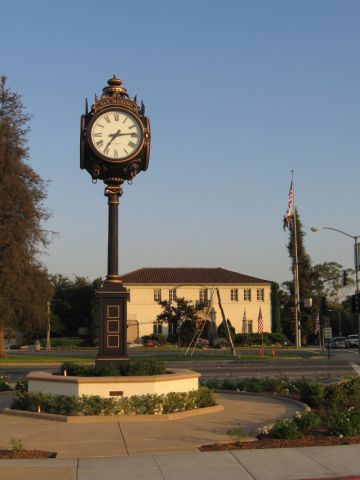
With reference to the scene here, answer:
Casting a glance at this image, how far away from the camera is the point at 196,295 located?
72188mm

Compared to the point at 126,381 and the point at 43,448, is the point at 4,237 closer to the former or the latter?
the point at 126,381

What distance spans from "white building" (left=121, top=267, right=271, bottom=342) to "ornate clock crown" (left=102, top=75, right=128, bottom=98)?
184 ft

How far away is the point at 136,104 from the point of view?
15.2m

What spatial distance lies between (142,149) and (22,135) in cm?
2900

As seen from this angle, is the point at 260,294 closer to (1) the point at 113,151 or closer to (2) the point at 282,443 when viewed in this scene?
(1) the point at 113,151

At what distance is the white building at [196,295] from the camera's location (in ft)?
234

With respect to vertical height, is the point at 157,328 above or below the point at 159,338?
above

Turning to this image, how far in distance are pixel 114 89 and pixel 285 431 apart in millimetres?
8831

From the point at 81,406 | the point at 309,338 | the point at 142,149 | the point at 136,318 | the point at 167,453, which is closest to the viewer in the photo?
the point at 167,453

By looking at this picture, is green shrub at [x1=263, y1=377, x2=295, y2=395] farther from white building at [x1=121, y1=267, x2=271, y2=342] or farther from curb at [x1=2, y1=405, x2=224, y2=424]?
white building at [x1=121, y1=267, x2=271, y2=342]

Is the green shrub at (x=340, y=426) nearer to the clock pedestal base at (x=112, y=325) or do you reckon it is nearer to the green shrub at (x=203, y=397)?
the green shrub at (x=203, y=397)

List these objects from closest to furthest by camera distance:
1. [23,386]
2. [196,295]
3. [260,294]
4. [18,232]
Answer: [23,386], [18,232], [196,295], [260,294]

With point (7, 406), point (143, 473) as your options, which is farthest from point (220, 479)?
point (7, 406)

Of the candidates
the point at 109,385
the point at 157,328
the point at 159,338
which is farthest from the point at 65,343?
the point at 109,385
